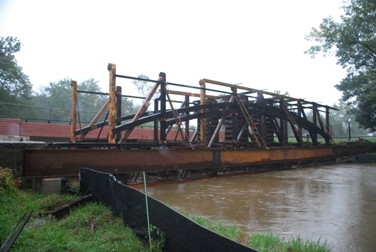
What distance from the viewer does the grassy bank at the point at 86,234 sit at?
2674 millimetres

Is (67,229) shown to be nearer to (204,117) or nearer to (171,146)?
(171,146)

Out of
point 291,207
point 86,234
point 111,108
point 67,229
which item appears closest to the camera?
point 86,234

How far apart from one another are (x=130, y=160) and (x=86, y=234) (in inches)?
151

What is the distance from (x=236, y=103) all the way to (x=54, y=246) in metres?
9.28

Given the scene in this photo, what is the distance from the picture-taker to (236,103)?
11133 mm

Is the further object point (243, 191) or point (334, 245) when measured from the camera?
point (243, 191)

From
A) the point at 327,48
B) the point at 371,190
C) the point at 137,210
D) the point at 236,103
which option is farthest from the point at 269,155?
the point at 327,48

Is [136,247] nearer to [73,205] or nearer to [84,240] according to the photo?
[84,240]

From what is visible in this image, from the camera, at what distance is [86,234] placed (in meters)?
3.09

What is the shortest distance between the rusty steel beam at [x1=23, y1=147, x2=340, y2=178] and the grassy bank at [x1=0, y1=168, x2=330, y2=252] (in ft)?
4.59

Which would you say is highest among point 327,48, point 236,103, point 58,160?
point 327,48

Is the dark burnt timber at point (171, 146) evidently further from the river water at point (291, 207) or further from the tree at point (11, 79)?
the tree at point (11, 79)

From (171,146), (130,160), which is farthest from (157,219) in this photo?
(171,146)

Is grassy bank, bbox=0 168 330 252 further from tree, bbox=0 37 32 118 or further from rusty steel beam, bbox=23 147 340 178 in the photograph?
tree, bbox=0 37 32 118
